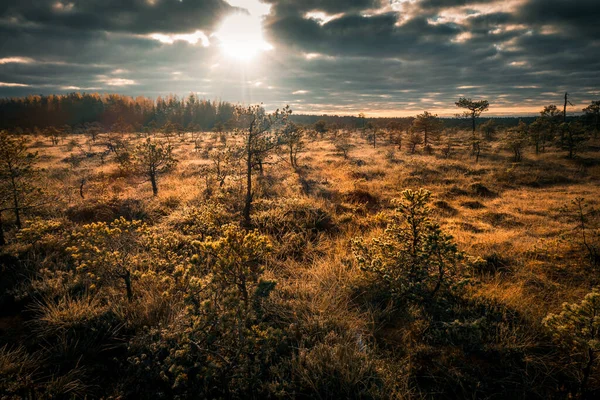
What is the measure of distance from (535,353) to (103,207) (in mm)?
11641

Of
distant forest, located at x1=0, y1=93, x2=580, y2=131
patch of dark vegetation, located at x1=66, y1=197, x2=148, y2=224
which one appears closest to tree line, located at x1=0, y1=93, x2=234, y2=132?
distant forest, located at x1=0, y1=93, x2=580, y2=131

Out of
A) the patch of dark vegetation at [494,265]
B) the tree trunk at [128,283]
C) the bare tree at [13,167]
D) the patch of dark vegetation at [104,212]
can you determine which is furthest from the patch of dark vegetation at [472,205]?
the bare tree at [13,167]

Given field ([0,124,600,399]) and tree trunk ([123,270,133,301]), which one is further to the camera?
tree trunk ([123,270,133,301])

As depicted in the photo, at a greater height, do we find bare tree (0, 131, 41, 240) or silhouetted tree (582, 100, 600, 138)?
silhouetted tree (582, 100, 600, 138)

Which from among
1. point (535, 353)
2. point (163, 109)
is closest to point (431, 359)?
point (535, 353)

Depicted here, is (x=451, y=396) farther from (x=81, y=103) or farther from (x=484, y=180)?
(x=81, y=103)

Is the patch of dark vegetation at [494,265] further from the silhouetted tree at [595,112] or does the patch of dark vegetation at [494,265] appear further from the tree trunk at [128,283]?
the silhouetted tree at [595,112]

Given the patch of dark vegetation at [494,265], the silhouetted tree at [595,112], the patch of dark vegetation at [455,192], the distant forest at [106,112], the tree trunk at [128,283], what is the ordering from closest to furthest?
1. the tree trunk at [128,283]
2. the patch of dark vegetation at [494,265]
3. the patch of dark vegetation at [455,192]
4. the silhouetted tree at [595,112]
5. the distant forest at [106,112]

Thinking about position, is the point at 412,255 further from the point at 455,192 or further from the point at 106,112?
the point at 106,112

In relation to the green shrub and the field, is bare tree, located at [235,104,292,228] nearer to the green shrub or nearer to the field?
the field

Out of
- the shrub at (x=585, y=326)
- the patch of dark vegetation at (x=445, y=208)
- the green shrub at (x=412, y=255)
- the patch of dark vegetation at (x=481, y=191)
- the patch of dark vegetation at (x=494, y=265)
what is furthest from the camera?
the patch of dark vegetation at (x=481, y=191)

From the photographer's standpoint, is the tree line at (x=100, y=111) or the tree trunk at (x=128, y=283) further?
the tree line at (x=100, y=111)

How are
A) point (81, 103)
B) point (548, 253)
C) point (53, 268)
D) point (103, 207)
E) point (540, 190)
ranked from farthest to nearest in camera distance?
point (81, 103) < point (540, 190) < point (103, 207) < point (548, 253) < point (53, 268)

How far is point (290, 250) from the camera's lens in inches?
262
